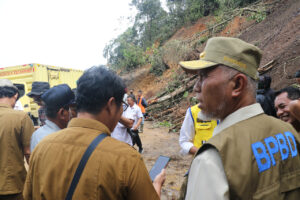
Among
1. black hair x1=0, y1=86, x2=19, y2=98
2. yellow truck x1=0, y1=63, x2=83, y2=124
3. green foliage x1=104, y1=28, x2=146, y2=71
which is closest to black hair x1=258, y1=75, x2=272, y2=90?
black hair x1=0, y1=86, x2=19, y2=98

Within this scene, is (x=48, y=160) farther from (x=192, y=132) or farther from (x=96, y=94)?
(x=192, y=132)

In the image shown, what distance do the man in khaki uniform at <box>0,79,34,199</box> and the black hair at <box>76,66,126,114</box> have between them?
4.88 ft

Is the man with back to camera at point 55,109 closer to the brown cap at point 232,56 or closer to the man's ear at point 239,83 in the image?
the brown cap at point 232,56

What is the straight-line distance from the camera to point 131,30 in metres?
22.8

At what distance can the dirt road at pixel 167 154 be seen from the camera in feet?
13.4

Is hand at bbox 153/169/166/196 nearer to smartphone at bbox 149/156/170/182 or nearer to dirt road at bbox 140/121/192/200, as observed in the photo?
smartphone at bbox 149/156/170/182

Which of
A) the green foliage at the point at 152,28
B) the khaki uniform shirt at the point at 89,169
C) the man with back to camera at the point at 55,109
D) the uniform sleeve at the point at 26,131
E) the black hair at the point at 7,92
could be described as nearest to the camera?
the khaki uniform shirt at the point at 89,169

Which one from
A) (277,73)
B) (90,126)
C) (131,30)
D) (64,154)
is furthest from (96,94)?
(131,30)

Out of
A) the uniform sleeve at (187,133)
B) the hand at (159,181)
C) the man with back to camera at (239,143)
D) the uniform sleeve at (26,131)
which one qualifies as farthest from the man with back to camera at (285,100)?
the uniform sleeve at (26,131)

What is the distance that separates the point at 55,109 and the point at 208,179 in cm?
164

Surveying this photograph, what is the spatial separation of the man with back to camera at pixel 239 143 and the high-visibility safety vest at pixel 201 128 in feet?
4.70

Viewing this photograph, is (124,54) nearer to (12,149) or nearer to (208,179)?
(12,149)

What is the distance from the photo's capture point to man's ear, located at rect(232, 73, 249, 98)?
3.73 feet

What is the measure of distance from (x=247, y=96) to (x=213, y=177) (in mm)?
531
